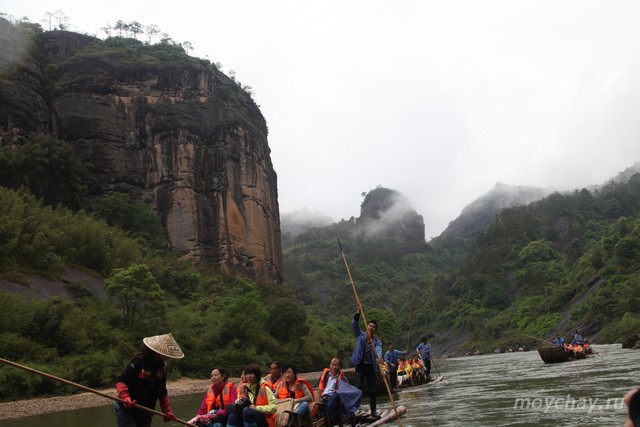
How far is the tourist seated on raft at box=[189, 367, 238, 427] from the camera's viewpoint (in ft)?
23.1

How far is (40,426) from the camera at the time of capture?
507 inches

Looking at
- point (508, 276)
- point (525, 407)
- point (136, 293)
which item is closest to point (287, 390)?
point (525, 407)

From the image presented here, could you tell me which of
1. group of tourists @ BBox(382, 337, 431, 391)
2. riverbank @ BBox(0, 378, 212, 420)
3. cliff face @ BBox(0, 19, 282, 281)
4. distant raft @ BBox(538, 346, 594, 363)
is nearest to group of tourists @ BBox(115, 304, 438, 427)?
group of tourists @ BBox(382, 337, 431, 391)

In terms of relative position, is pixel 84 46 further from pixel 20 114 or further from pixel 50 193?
pixel 50 193

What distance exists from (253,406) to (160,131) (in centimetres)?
5083

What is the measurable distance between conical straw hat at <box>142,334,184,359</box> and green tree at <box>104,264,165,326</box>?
24588 millimetres

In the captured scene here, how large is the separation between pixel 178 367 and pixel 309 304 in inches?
2757

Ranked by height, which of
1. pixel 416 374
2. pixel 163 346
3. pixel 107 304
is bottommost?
pixel 416 374

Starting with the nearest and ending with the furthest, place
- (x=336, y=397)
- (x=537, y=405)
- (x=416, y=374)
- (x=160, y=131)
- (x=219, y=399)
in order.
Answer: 1. (x=219, y=399)
2. (x=336, y=397)
3. (x=537, y=405)
4. (x=416, y=374)
5. (x=160, y=131)

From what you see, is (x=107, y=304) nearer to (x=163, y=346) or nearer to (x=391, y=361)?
(x=391, y=361)

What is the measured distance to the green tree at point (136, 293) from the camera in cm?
2883

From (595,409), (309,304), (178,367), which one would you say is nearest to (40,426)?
(595,409)

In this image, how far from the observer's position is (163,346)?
5523 mm

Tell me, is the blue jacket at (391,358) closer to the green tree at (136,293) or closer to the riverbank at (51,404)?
the riverbank at (51,404)
